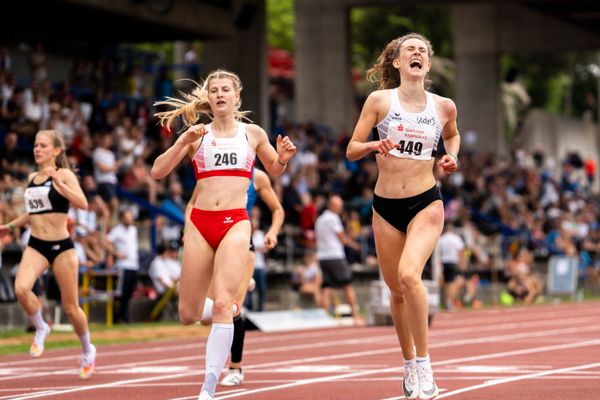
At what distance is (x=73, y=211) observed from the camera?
74.6ft

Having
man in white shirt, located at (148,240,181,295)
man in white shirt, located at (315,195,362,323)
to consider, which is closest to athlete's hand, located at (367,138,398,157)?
man in white shirt, located at (148,240,181,295)

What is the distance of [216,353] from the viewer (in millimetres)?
9508

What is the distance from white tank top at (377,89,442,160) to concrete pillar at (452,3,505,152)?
39.2 m

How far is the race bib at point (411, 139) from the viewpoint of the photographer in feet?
32.3

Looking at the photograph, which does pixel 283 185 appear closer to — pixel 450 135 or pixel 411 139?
pixel 450 135

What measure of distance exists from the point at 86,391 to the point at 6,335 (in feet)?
28.5

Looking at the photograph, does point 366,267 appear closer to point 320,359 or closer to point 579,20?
point 320,359

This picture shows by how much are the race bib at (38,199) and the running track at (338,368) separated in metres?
1.60

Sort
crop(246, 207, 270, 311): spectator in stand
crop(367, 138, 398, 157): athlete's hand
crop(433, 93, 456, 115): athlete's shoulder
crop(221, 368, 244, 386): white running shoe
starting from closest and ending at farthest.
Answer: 1. crop(367, 138, 398, 157): athlete's hand
2. crop(433, 93, 456, 115): athlete's shoulder
3. crop(221, 368, 244, 386): white running shoe
4. crop(246, 207, 270, 311): spectator in stand

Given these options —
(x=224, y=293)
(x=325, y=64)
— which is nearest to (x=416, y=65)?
(x=224, y=293)

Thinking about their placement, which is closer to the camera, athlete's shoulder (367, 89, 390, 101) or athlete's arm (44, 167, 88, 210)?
athlete's shoulder (367, 89, 390, 101)

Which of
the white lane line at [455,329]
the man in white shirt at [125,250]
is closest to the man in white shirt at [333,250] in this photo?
the white lane line at [455,329]

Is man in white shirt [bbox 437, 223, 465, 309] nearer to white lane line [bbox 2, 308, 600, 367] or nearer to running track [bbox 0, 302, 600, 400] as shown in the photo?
white lane line [bbox 2, 308, 600, 367]

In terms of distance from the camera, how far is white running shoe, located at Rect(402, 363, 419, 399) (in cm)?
977
